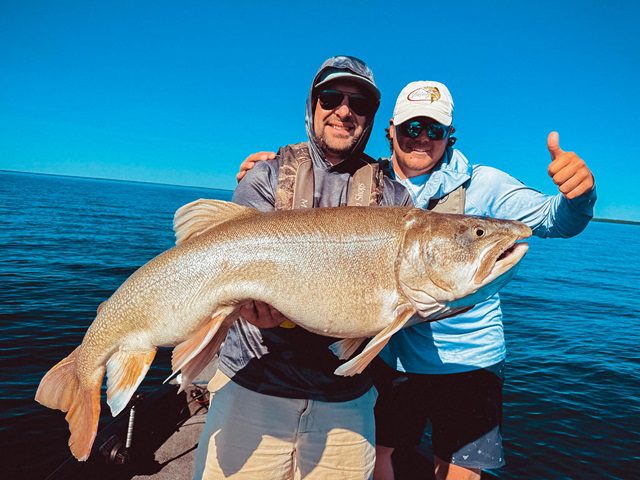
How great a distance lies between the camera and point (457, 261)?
2.91 meters

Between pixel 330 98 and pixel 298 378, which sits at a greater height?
pixel 330 98

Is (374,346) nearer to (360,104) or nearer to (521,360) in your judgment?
(360,104)

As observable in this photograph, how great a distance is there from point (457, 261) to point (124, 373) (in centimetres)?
259

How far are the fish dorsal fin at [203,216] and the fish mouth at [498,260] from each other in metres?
1.71

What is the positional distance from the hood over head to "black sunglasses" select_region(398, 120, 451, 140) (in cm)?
55

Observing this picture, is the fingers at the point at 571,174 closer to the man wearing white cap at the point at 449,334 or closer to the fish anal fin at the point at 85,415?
the man wearing white cap at the point at 449,334

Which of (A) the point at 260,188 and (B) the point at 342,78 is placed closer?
(A) the point at 260,188

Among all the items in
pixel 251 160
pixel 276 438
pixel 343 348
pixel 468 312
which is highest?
pixel 251 160

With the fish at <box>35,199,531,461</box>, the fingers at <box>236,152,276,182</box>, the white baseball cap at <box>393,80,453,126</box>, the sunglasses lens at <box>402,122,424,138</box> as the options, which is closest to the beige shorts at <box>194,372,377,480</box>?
the fish at <box>35,199,531,461</box>

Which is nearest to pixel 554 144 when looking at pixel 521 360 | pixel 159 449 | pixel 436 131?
pixel 436 131

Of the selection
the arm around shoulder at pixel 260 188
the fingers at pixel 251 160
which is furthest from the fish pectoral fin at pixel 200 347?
the fingers at pixel 251 160

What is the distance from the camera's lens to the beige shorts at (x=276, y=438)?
10.5ft

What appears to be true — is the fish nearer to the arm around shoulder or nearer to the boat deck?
the arm around shoulder

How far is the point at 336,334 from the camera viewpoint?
9.43ft
